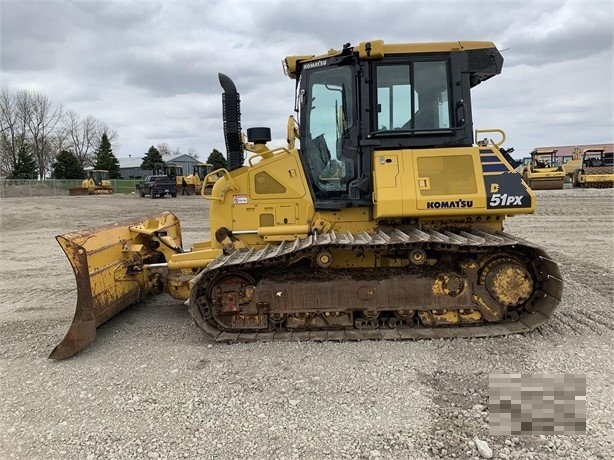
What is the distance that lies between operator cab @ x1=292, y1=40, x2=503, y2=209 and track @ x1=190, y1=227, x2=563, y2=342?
90 cm

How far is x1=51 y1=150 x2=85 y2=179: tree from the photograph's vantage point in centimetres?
5575

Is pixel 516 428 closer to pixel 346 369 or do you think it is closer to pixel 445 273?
pixel 346 369

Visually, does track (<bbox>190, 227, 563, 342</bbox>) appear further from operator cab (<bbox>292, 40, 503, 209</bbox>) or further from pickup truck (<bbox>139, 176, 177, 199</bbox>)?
pickup truck (<bbox>139, 176, 177, 199</bbox>)

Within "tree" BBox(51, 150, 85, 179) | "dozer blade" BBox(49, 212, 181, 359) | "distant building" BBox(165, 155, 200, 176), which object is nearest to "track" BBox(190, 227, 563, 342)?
"dozer blade" BBox(49, 212, 181, 359)

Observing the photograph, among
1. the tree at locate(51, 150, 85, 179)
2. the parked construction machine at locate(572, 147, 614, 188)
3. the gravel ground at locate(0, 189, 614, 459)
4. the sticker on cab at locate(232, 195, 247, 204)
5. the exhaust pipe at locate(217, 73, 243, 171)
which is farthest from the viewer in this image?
the tree at locate(51, 150, 85, 179)

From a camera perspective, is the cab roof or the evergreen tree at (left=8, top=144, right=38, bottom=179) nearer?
the cab roof

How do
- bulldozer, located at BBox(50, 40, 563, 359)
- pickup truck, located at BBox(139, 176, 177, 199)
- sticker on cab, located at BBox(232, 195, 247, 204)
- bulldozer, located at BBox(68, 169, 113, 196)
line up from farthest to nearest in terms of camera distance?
bulldozer, located at BBox(68, 169, 113, 196)
pickup truck, located at BBox(139, 176, 177, 199)
sticker on cab, located at BBox(232, 195, 247, 204)
bulldozer, located at BBox(50, 40, 563, 359)

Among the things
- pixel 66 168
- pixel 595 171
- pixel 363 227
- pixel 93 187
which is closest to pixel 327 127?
pixel 363 227

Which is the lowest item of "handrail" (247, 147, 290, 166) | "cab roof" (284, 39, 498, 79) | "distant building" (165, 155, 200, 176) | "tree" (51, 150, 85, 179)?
"handrail" (247, 147, 290, 166)

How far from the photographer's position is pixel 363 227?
17.8 ft

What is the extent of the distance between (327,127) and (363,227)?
1.26m

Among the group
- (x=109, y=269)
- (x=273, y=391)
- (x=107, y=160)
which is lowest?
(x=273, y=391)

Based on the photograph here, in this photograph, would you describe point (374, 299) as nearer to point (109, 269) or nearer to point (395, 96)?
point (395, 96)

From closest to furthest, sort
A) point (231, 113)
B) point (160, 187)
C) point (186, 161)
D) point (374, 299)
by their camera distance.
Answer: point (374, 299), point (231, 113), point (160, 187), point (186, 161)
